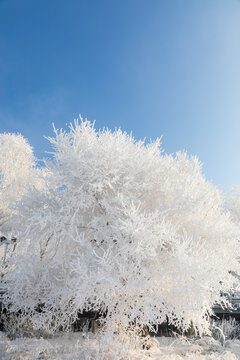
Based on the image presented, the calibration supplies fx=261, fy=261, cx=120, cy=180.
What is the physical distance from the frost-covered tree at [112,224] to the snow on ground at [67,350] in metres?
0.72

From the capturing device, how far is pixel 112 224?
8539mm

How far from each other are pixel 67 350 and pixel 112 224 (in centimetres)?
396

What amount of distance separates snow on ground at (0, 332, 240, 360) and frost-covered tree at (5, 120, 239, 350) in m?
0.72

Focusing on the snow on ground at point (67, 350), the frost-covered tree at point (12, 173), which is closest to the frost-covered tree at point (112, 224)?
the snow on ground at point (67, 350)

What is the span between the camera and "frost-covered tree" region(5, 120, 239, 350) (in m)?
7.58

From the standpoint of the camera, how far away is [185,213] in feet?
28.7

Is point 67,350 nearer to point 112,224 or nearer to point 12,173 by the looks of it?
point 112,224

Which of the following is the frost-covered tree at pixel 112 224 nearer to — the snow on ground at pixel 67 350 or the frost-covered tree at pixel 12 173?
the snow on ground at pixel 67 350

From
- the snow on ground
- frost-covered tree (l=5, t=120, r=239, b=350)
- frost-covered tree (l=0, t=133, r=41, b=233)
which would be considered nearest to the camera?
the snow on ground

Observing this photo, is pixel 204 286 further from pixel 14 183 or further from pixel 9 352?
pixel 14 183

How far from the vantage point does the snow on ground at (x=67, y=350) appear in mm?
6771

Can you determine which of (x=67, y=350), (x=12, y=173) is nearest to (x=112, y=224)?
(x=67, y=350)

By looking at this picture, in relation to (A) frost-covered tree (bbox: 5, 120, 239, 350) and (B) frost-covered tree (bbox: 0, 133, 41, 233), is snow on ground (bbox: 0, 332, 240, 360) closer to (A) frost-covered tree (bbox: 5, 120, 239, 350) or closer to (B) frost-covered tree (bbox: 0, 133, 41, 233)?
(A) frost-covered tree (bbox: 5, 120, 239, 350)

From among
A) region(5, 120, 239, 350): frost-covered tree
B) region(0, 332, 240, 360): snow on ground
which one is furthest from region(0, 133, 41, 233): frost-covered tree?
region(0, 332, 240, 360): snow on ground
